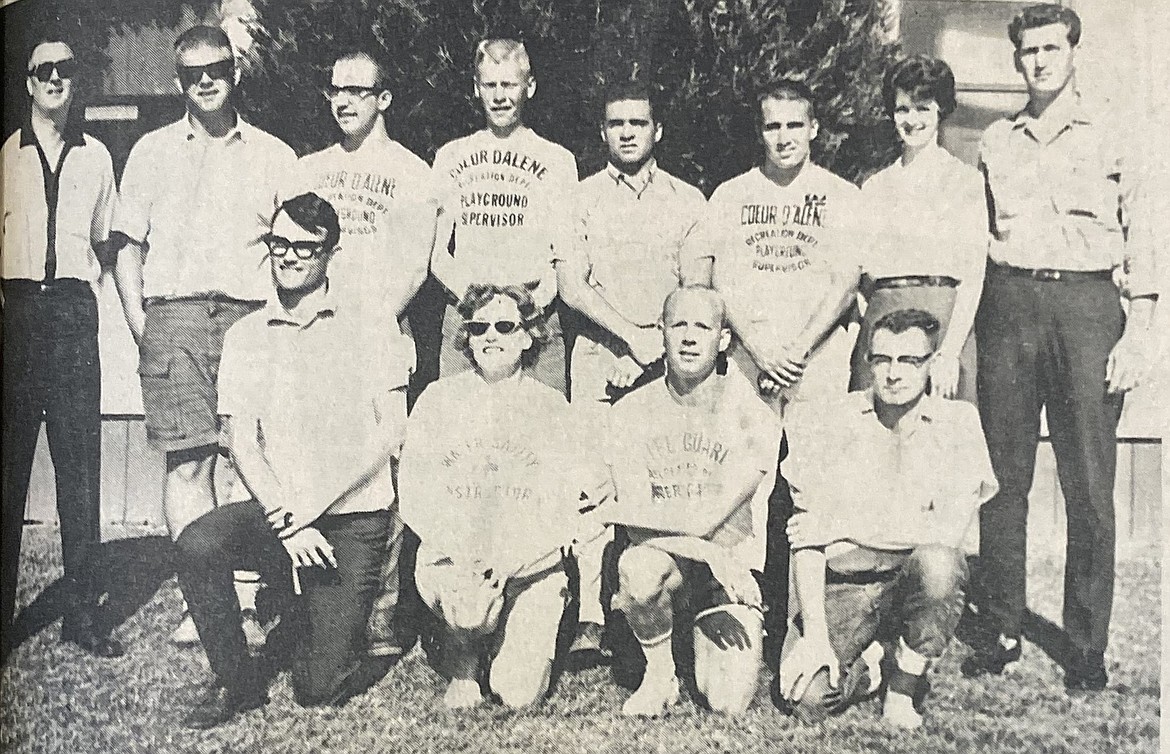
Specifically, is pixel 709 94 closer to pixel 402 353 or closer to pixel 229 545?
pixel 402 353

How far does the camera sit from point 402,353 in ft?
5.43

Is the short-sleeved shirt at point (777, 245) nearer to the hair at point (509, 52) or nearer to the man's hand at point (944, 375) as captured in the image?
the man's hand at point (944, 375)

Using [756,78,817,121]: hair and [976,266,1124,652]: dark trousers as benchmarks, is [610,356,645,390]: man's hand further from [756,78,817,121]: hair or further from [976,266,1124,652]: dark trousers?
[976,266,1124,652]: dark trousers

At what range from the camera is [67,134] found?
1.68 meters

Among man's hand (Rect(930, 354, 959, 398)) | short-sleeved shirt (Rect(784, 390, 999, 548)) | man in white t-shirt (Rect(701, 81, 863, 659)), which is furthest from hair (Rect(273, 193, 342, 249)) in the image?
man's hand (Rect(930, 354, 959, 398))

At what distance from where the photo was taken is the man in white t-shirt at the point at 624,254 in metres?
1.66

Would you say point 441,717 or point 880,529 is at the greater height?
point 880,529

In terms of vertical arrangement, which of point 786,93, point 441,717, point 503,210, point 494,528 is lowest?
point 441,717

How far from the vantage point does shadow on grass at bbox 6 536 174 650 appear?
5.39 feet

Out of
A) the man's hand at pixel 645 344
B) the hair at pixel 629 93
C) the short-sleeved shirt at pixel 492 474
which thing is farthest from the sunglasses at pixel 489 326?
the hair at pixel 629 93

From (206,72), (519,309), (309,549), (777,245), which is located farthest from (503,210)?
(309,549)

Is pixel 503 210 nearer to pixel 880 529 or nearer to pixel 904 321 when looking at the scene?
pixel 904 321

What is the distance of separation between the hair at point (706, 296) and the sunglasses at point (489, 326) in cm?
30

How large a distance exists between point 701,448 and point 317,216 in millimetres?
877
